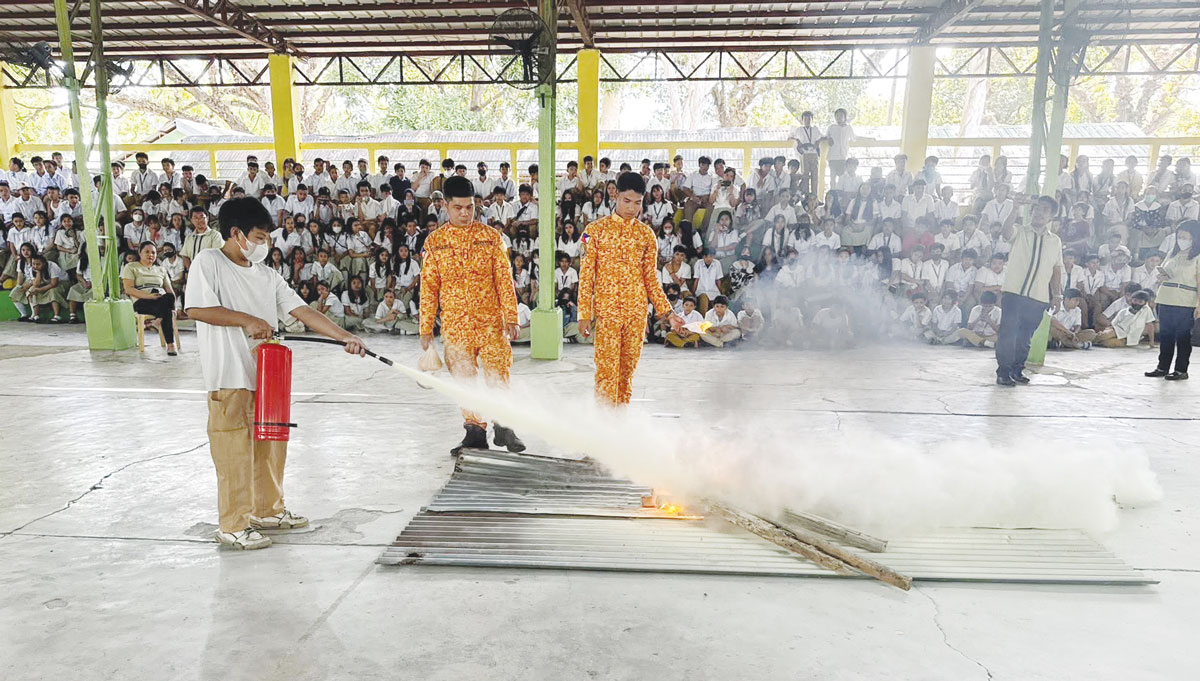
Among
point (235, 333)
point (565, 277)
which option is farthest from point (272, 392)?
point (565, 277)

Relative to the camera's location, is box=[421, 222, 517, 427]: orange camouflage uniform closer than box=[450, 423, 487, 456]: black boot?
Yes

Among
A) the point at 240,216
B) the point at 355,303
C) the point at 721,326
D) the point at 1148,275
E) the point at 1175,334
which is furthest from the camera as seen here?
the point at 355,303

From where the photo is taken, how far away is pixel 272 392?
388 centimetres

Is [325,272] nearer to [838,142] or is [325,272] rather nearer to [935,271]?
[838,142]

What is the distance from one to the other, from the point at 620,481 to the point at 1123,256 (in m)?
11.2

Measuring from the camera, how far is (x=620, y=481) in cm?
490

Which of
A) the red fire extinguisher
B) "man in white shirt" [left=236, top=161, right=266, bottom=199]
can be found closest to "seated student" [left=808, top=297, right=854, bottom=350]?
the red fire extinguisher

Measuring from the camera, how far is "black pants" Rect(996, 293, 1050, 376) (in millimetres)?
8008

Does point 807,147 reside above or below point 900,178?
above

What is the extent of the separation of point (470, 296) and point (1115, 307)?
10892 millimetres

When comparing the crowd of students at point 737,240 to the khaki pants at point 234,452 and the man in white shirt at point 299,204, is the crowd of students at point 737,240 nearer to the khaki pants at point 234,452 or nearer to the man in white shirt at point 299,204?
the man in white shirt at point 299,204

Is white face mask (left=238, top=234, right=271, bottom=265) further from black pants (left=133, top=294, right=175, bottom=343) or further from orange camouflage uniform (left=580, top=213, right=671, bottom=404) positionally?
black pants (left=133, top=294, right=175, bottom=343)

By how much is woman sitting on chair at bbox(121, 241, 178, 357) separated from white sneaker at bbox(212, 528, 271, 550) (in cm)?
691

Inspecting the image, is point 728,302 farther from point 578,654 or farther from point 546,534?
point 578,654
